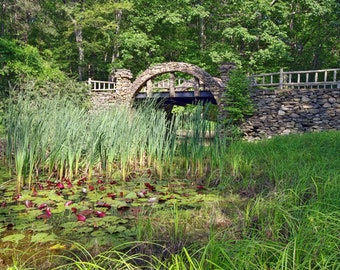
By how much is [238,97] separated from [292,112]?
197 cm

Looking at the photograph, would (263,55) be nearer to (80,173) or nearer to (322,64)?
(322,64)

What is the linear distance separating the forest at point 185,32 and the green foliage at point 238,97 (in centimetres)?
519

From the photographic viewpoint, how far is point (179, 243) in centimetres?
222

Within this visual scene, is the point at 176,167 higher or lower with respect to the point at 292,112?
lower

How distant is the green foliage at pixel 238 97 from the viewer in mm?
11359

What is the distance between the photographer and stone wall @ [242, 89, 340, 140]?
10.4 m

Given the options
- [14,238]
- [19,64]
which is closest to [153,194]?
[14,238]

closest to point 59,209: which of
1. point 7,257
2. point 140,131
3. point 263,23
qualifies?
point 7,257

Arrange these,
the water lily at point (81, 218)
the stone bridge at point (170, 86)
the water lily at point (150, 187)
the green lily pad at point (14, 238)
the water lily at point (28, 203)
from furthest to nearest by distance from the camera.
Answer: the stone bridge at point (170, 86) → the water lily at point (150, 187) → the water lily at point (28, 203) → the water lily at point (81, 218) → the green lily pad at point (14, 238)

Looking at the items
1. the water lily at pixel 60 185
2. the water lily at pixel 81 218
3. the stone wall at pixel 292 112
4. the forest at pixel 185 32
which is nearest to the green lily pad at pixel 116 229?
the water lily at pixel 81 218

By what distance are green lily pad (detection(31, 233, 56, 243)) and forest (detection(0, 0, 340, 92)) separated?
1169 centimetres

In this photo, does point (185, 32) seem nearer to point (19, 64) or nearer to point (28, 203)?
point (19, 64)

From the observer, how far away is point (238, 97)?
11.4 metres

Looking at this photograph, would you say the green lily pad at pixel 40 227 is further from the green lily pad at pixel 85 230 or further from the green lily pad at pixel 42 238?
the green lily pad at pixel 85 230
